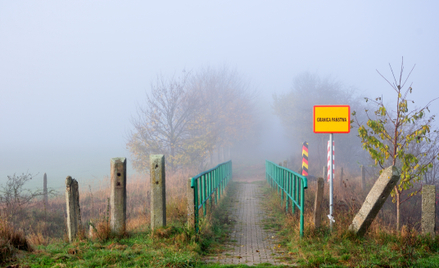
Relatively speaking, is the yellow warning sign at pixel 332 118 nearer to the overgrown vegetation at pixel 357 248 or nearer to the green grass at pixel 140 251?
the overgrown vegetation at pixel 357 248

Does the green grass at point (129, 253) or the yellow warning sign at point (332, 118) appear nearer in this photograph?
the green grass at point (129, 253)

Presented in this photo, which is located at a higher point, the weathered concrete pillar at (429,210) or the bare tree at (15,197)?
the weathered concrete pillar at (429,210)

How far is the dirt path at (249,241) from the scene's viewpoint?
500cm

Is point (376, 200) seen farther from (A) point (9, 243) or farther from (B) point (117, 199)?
(A) point (9, 243)

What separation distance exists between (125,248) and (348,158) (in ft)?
90.4

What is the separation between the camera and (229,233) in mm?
6910

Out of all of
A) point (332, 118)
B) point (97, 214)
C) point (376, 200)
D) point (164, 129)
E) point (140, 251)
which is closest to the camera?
point (140, 251)

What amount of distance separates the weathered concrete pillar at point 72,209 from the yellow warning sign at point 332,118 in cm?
490

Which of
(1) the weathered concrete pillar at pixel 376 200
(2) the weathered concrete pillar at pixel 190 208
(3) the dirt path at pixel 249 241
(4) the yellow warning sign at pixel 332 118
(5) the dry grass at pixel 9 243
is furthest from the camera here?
(4) the yellow warning sign at pixel 332 118

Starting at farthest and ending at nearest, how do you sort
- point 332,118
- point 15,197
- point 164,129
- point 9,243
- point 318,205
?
1. point 164,129
2. point 15,197
3. point 332,118
4. point 318,205
5. point 9,243

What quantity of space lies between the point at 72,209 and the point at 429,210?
21.4 ft

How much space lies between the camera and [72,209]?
5.90 metres

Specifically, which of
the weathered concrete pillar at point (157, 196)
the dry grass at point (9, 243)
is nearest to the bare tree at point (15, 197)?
the dry grass at point (9, 243)

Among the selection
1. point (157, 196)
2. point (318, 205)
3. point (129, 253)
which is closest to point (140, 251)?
point (129, 253)
